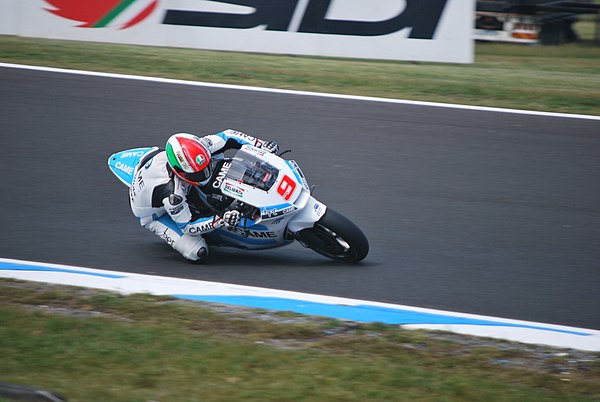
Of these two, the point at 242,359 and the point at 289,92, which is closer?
the point at 242,359

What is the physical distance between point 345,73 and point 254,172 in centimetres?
687

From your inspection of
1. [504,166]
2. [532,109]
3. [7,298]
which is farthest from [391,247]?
[532,109]

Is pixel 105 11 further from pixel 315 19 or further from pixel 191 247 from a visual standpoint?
pixel 191 247

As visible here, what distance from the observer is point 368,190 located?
9203mm

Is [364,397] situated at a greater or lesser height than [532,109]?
greater

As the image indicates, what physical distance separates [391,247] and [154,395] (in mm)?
3490

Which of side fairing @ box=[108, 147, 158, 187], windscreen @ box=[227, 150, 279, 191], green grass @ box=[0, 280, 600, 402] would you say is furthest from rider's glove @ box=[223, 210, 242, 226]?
side fairing @ box=[108, 147, 158, 187]

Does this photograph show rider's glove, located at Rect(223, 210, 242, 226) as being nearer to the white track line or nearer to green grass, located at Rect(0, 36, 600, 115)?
the white track line

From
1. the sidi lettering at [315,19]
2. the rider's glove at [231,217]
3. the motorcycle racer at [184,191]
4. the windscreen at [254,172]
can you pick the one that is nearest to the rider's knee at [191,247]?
the motorcycle racer at [184,191]

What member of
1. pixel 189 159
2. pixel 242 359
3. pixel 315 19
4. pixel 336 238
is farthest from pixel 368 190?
pixel 315 19

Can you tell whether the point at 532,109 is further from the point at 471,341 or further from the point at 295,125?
the point at 471,341

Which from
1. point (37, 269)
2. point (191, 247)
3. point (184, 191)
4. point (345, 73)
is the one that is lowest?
point (345, 73)

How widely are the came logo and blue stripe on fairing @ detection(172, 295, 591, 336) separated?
922 centimetres

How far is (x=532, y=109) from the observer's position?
39.6ft
